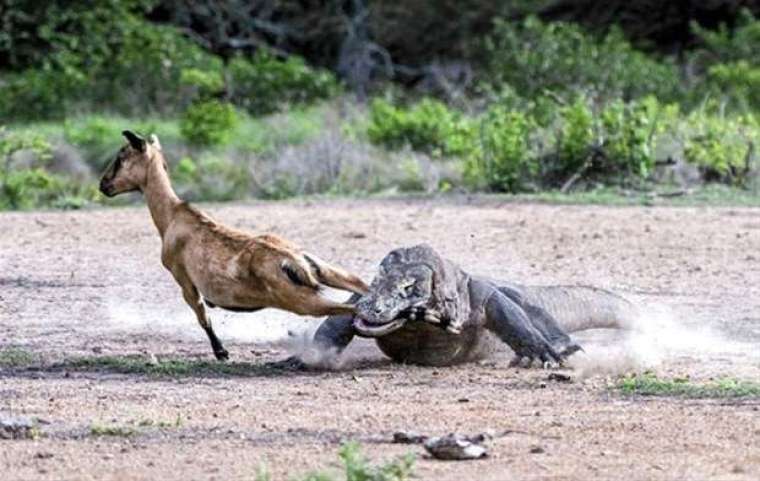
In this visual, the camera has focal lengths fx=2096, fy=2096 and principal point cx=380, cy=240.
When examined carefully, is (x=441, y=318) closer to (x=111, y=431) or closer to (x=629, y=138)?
(x=111, y=431)

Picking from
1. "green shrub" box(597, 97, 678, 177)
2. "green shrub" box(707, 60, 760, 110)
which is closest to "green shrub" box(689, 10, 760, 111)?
"green shrub" box(707, 60, 760, 110)

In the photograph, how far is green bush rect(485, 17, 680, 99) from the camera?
79.3 feet

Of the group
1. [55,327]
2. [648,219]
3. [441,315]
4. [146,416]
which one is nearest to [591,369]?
[441,315]

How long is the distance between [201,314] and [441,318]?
4.06 feet

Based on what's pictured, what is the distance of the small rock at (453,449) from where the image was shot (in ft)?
24.8

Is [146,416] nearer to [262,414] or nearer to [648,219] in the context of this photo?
[262,414]

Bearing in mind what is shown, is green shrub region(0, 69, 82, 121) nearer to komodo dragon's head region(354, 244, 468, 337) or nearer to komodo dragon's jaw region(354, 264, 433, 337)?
komodo dragon's head region(354, 244, 468, 337)

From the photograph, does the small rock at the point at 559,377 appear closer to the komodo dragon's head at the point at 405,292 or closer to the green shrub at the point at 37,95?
the komodo dragon's head at the point at 405,292

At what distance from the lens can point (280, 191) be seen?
19.2 m

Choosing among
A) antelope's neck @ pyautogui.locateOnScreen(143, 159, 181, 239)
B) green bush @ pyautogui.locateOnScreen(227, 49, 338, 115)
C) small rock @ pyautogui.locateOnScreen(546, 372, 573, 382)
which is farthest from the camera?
green bush @ pyautogui.locateOnScreen(227, 49, 338, 115)

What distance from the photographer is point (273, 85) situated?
27.2 meters

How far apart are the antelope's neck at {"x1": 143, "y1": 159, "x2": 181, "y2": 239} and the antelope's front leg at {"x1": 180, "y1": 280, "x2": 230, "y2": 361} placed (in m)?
0.45

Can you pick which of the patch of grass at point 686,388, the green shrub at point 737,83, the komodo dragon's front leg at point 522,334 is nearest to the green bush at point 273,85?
the green shrub at point 737,83

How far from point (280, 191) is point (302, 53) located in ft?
42.0
